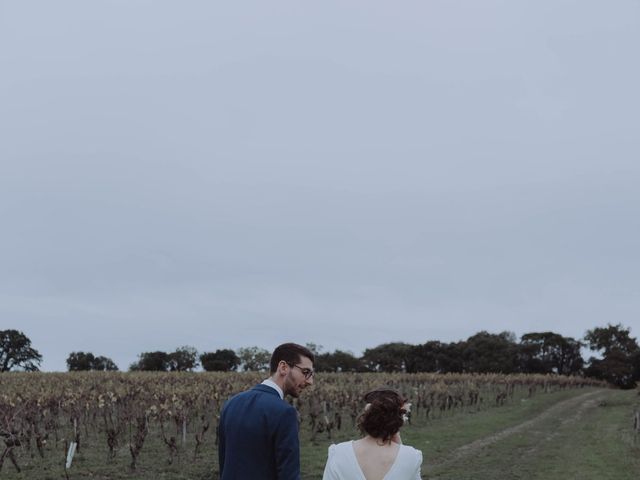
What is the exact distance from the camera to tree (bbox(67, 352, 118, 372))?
82787mm

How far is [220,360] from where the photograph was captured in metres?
88.2

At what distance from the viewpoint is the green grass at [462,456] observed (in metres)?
14.9

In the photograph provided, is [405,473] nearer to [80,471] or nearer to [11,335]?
[80,471]

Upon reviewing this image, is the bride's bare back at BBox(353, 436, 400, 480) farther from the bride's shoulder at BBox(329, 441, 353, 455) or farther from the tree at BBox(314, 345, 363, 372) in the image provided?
the tree at BBox(314, 345, 363, 372)

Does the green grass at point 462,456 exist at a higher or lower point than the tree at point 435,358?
lower

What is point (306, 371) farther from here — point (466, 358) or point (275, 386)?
point (466, 358)

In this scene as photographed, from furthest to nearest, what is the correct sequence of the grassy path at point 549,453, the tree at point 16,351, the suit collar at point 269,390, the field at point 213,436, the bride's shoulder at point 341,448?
the tree at point 16,351, the grassy path at point 549,453, the field at point 213,436, the suit collar at point 269,390, the bride's shoulder at point 341,448

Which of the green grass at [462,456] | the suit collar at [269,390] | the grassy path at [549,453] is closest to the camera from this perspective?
the suit collar at [269,390]

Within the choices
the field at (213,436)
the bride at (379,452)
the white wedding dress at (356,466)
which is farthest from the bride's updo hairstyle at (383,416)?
the field at (213,436)

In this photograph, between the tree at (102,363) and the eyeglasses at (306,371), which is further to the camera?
the tree at (102,363)

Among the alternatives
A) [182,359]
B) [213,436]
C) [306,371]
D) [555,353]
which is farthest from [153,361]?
[306,371]

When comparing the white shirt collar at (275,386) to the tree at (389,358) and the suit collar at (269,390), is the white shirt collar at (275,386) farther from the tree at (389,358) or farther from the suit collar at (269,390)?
the tree at (389,358)

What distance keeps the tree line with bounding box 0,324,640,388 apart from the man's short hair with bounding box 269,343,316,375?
81616mm

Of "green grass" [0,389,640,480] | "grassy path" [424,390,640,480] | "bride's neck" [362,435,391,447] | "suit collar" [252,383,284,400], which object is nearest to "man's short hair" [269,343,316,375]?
"suit collar" [252,383,284,400]
